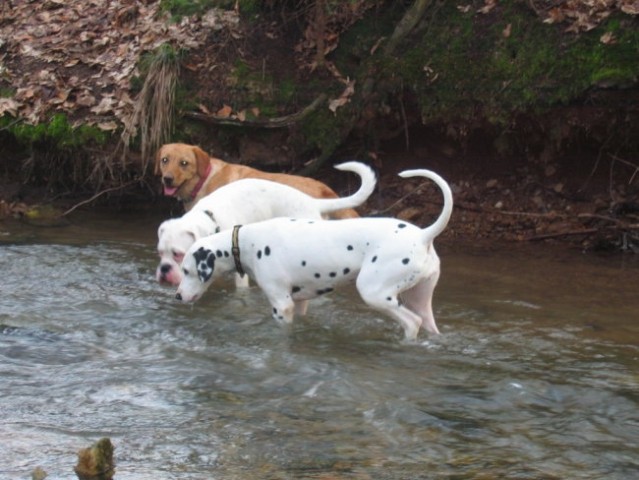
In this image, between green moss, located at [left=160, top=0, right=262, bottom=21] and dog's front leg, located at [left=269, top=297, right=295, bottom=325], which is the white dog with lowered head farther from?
green moss, located at [left=160, top=0, right=262, bottom=21]

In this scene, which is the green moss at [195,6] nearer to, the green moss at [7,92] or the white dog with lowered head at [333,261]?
the green moss at [7,92]

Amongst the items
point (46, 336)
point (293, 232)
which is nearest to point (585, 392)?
point (293, 232)

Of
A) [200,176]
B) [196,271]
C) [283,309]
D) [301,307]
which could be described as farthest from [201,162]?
[283,309]

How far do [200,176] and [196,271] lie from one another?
283cm

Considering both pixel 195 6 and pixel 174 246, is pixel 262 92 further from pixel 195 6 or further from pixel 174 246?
pixel 174 246

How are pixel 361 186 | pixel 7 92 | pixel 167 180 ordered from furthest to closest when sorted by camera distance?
pixel 7 92
pixel 167 180
pixel 361 186

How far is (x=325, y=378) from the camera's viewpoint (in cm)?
664

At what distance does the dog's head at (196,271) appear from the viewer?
7.67 m

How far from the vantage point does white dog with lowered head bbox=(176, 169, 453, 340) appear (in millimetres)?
7074

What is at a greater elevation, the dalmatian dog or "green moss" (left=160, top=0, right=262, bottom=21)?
"green moss" (left=160, top=0, right=262, bottom=21)

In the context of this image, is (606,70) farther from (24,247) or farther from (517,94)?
(24,247)

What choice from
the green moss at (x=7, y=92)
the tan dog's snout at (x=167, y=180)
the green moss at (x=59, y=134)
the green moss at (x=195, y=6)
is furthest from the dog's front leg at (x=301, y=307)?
the green moss at (x=7, y=92)

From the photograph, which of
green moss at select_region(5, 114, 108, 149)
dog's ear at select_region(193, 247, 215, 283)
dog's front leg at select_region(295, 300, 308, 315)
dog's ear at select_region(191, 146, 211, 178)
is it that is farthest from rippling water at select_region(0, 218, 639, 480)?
green moss at select_region(5, 114, 108, 149)

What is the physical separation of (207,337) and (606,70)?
5153 millimetres
